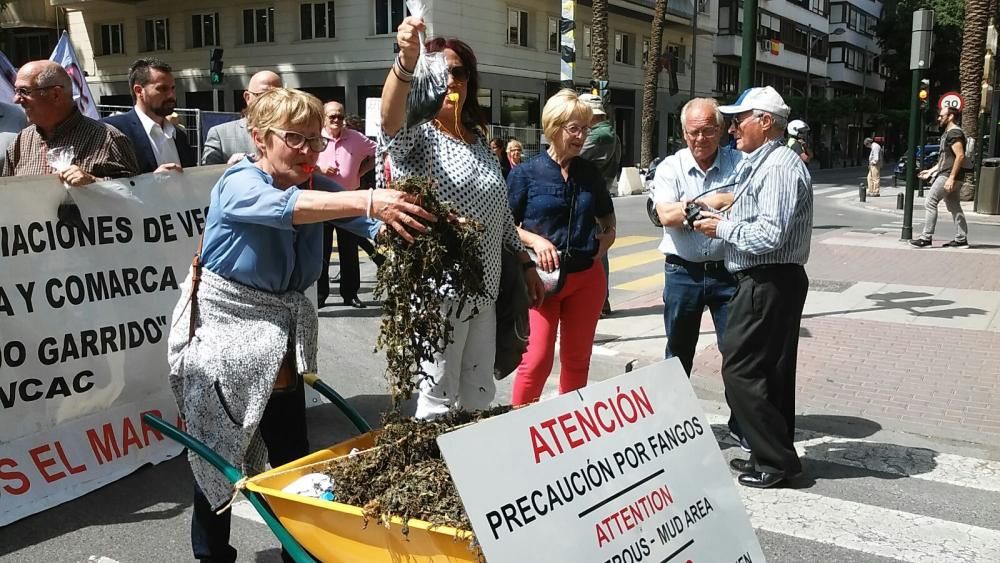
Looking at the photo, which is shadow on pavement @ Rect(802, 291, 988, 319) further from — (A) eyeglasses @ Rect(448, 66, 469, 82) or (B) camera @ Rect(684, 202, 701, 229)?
(A) eyeglasses @ Rect(448, 66, 469, 82)

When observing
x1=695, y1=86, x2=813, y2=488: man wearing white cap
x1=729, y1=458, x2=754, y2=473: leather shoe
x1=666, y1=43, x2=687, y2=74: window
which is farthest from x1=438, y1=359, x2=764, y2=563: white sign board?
x1=666, y1=43, x2=687, y2=74: window

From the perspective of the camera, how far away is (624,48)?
1551 inches

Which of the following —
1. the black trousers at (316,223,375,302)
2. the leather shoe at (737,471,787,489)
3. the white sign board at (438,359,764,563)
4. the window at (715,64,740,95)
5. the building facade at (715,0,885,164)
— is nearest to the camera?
the white sign board at (438,359,764,563)

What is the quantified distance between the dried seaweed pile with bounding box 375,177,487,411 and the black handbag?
1584 millimetres

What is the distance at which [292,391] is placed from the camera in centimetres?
300

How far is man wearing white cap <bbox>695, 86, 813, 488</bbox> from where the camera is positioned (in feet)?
12.7

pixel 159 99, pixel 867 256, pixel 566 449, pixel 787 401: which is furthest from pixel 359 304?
pixel 867 256

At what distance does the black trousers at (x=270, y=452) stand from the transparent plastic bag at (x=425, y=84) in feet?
3.55

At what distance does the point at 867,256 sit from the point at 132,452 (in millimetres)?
11153

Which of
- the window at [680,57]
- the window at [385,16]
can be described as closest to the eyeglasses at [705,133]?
the window at [385,16]

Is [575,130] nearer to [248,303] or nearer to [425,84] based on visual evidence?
[425,84]

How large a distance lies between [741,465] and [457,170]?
2456mm

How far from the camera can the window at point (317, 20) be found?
31.0 m

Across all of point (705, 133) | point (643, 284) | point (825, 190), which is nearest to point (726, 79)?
point (825, 190)
